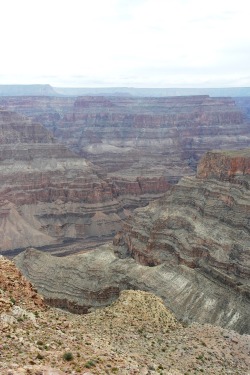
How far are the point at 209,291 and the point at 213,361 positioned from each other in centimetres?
2584

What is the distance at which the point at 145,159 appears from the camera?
16125 centimetres

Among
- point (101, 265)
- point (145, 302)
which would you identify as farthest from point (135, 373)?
point (101, 265)

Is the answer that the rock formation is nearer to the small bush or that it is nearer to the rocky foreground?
the rocky foreground

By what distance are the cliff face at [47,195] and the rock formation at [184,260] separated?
106ft

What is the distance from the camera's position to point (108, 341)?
2695 centimetres

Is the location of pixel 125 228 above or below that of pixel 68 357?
below

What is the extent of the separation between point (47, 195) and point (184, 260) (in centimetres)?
6180

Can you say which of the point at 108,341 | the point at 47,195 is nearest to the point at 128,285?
the point at 108,341

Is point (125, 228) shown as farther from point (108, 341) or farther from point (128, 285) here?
point (108, 341)

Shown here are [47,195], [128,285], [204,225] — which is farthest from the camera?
[47,195]

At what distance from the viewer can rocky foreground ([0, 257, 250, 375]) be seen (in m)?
19.1

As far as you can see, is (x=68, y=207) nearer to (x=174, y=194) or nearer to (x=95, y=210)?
(x=95, y=210)

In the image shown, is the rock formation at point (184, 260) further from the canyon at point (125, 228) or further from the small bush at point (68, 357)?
the small bush at point (68, 357)

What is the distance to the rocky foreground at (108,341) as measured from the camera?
19094 millimetres
